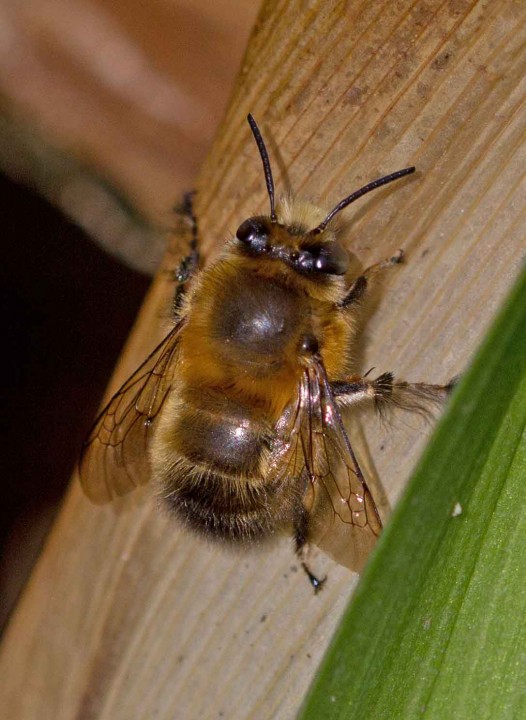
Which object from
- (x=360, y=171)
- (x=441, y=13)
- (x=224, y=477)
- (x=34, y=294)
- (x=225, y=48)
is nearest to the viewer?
(x=441, y=13)

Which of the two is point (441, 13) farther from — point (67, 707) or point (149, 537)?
point (67, 707)

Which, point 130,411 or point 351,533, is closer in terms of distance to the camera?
point 351,533

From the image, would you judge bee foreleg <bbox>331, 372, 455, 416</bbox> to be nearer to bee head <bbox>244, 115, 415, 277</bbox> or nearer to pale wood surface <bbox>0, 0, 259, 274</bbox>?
bee head <bbox>244, 115, 415, 277</bbox>

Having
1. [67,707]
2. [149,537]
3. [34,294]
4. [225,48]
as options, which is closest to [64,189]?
[34,294]

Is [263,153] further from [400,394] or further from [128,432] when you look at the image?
[128,432]

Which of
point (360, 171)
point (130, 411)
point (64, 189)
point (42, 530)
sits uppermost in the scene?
point (360, 171)

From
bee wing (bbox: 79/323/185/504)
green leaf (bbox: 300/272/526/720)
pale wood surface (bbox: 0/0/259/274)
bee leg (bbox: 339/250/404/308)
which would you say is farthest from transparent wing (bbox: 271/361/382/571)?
pale wood surface (bbox: 0/0/259/274)

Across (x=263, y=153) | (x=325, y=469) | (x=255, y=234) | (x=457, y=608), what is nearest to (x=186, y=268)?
(x=255, y=234)
